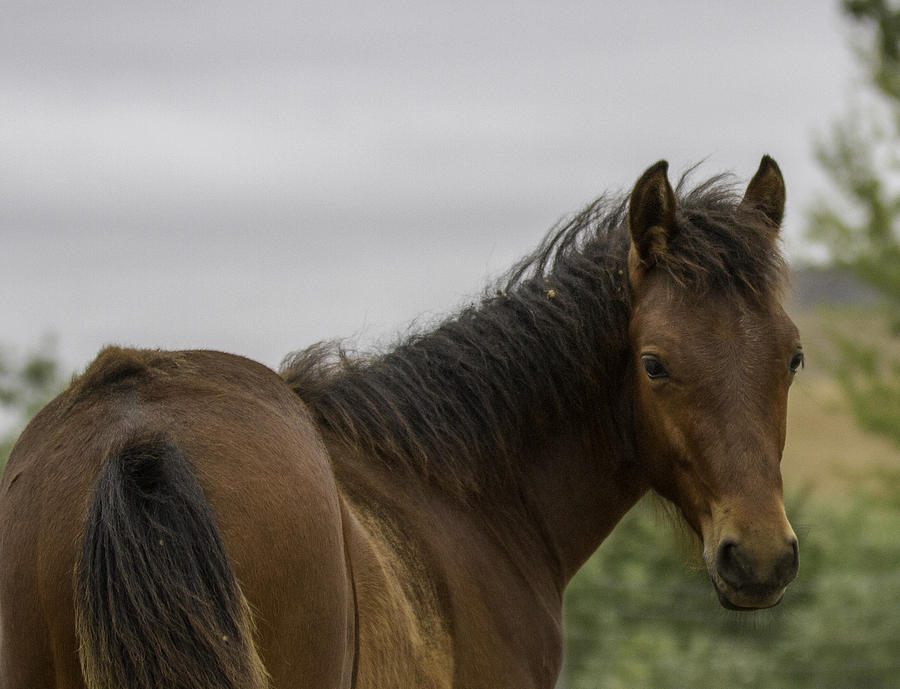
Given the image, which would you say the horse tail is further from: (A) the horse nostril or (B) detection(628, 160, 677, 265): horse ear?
(B) detection(628, 160, 677, 265): horse ear

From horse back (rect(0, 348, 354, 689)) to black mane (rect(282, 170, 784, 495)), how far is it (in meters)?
0.73

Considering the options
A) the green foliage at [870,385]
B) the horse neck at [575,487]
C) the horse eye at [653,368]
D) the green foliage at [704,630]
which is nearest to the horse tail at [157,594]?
the horse eye at [653,368]

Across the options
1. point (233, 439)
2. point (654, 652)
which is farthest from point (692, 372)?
point (654, 652)

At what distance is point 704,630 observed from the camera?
12.5m

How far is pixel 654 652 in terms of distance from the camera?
36.7 feet

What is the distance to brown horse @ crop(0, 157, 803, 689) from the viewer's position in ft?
6.39

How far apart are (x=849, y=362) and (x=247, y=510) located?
59.6 feet

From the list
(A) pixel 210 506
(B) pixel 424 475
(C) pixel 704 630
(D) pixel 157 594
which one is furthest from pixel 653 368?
(C) pixel 704 630

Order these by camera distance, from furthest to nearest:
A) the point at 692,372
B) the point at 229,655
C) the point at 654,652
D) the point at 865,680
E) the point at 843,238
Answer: the point at 843,238, the point at 654,652, the point at 865,680, the point at 692,372, the point at 229,655

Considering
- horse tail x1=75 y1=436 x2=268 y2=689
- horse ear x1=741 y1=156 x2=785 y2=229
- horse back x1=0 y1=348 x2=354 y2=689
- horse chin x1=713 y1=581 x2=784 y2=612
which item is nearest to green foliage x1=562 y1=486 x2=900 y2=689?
horse ear x1=741 y1=156 x2=785 y2=229

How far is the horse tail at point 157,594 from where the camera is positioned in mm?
1869

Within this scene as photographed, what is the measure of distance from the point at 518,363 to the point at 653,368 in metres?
0.49

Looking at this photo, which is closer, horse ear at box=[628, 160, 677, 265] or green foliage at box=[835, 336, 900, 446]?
horse ear at box=[628, 160, 677, 265]

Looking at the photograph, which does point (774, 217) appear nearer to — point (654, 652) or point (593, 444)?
point (593, 444)
